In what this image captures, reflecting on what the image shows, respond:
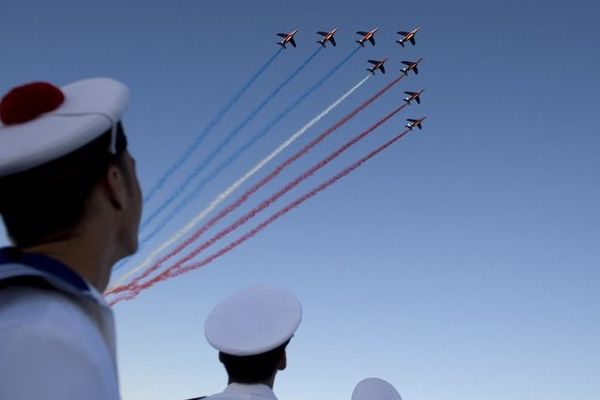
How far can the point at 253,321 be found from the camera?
6.95m

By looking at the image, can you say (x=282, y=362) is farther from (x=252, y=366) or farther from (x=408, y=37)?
(x=408, y=37)

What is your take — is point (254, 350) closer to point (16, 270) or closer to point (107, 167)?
point (107, 167)

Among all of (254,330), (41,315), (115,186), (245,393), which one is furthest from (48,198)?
(254,330)

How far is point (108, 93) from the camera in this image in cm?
276

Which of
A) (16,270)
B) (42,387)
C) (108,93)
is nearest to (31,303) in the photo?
(16,270)

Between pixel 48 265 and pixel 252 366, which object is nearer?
pixel 48 265

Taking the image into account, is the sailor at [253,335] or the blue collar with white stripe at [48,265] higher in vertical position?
the blue collar with white stripe at [48,265]

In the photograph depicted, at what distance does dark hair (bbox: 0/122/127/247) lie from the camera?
7.88 feet

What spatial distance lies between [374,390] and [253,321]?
2777 mm

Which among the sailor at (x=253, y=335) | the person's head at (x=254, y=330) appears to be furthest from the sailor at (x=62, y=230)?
the person's head at (x=254, y=330)

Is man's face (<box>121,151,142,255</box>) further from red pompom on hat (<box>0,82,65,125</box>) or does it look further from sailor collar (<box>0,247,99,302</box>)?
sailor collar (<box>0,247,99,302</box>)

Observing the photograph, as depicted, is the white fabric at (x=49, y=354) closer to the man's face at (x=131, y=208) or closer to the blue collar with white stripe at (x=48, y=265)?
the blue collar with white stripe at (x=48, y=265)

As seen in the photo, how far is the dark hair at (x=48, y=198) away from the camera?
2402 mm

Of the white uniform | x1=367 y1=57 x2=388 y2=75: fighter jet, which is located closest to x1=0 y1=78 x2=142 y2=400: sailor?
the white uniform
